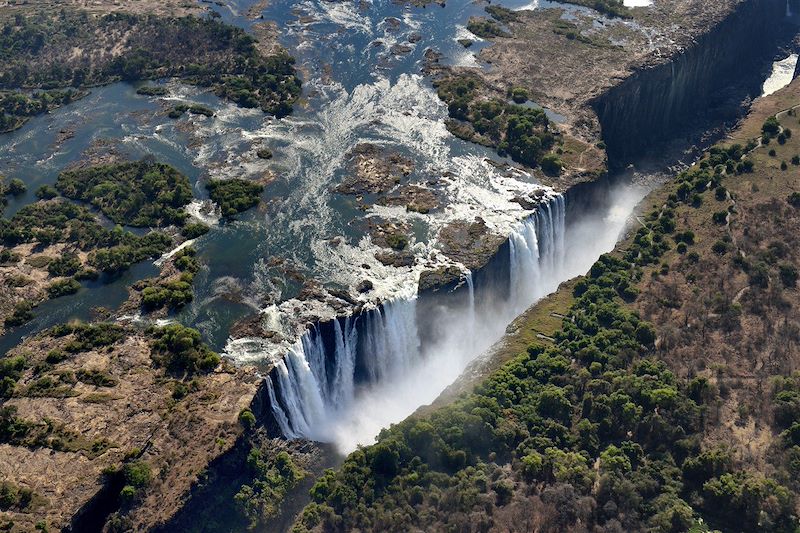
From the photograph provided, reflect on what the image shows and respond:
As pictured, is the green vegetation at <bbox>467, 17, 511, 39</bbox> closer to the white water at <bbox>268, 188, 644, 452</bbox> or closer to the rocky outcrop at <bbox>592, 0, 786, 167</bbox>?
the rocky outcrop at <bbox>592, 0, 786, 167</bbox>

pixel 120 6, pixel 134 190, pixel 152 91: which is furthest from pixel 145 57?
pixel 134 190

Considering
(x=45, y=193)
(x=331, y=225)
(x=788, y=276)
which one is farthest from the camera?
(x=45, y=193)

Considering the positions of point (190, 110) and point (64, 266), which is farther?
point (190, 110)

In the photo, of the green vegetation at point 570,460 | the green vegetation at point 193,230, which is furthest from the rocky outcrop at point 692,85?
the green vegetation at point 193,230

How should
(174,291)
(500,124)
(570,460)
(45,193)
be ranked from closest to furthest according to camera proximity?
(570,460) → (174,291) → (45,193) → (500,124)

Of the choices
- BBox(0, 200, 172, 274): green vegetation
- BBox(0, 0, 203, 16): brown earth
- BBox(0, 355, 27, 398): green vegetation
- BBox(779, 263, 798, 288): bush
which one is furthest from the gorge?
BBox(779, 263, 798, 288): bush

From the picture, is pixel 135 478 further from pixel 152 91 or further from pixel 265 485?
pixel 152 91

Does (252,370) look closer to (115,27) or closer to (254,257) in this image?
(254,257)
